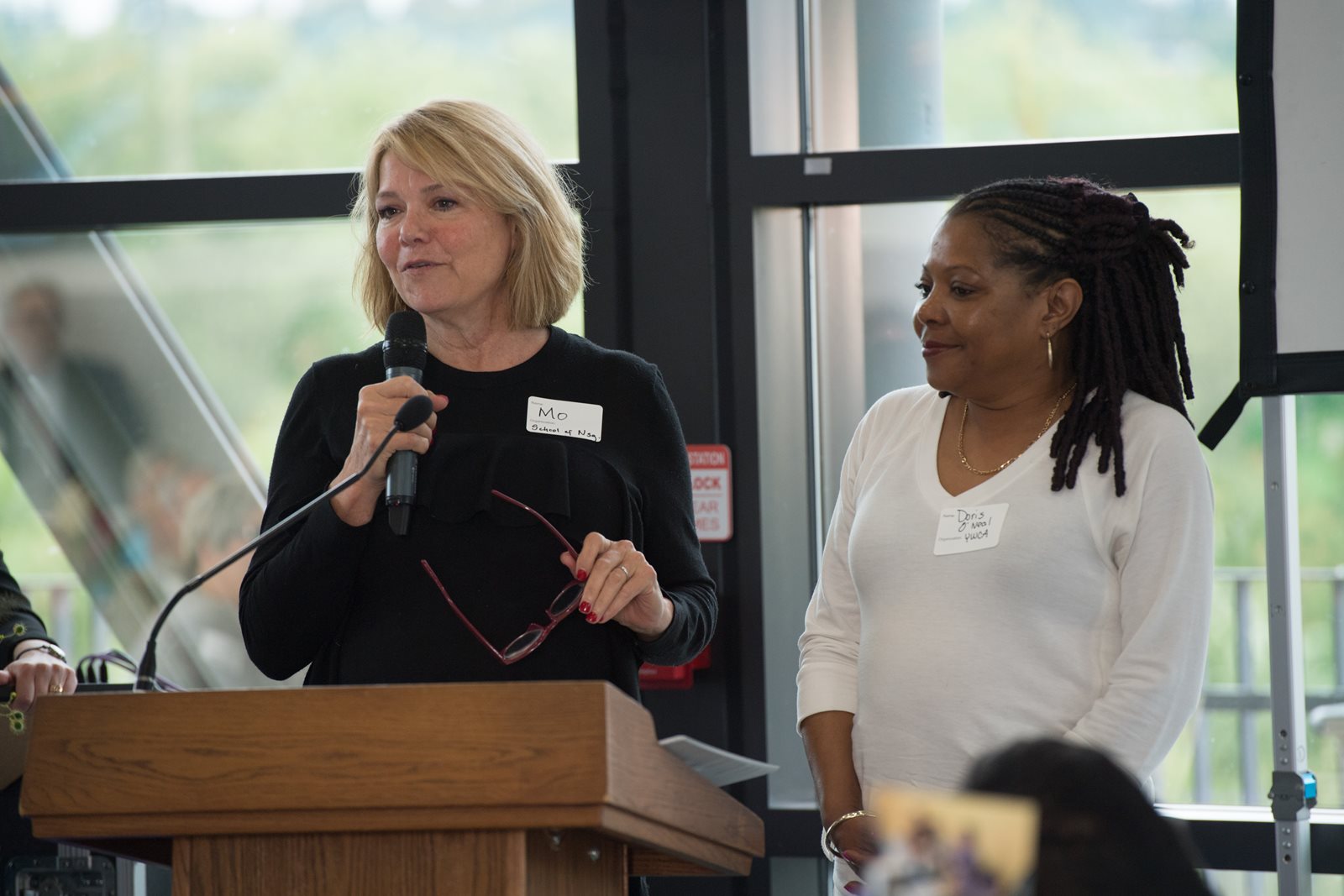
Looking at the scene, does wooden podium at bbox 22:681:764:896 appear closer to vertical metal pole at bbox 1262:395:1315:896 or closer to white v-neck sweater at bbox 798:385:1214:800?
white v-neck sweater at bbox 798:385:1214:800

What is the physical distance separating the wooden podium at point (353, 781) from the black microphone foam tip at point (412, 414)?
0.44 meters

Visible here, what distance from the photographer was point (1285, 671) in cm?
287

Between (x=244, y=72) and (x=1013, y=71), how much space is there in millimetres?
1854

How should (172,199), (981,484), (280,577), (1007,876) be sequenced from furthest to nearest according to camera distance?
(172,199) → (981,484) → (280,577) → (1007,876)

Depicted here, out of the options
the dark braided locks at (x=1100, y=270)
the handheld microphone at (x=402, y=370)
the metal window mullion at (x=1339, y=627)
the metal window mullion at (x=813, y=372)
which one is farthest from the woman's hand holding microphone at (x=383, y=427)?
the metal window mullion at (x=1339, y=627)

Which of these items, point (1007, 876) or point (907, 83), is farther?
point (907, 83)

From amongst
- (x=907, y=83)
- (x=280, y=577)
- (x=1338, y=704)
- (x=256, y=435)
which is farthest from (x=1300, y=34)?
(x=256, y=435)

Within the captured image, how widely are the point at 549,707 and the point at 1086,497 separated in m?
1.02

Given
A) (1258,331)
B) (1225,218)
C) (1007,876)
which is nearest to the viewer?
(1007,876)

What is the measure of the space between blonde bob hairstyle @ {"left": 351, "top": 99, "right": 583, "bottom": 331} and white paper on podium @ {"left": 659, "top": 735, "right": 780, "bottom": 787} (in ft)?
2.83

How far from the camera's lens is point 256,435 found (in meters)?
3.63

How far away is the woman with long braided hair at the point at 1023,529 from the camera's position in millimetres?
2037

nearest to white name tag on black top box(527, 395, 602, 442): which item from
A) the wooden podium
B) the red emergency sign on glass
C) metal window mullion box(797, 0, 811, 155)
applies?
the wooden podium

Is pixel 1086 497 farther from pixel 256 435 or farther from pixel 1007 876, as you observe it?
pixel 256 435
